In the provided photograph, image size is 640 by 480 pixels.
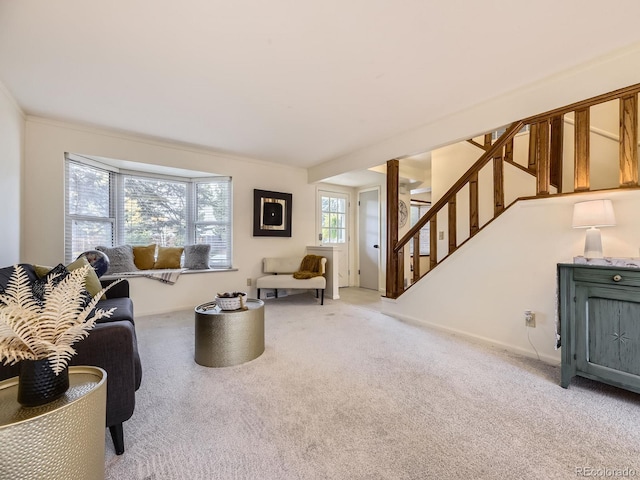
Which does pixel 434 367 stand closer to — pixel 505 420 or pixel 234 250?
pixel 505 420

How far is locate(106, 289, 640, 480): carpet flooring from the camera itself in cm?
127

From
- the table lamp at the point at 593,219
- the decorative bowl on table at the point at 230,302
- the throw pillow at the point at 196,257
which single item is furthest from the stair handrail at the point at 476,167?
the throw pillow at the point at 196,257

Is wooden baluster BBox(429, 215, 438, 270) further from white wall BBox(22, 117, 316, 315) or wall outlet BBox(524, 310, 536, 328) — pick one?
white wall BBox(22, 117, 316, 315)

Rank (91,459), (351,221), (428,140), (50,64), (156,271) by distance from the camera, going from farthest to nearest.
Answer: (351,221), (156,271), (428,140), (50,64), (91,459)

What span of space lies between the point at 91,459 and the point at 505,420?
1.93m

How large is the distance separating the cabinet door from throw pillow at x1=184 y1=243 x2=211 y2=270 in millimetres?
4410

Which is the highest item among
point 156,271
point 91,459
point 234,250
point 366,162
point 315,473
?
point 366,162

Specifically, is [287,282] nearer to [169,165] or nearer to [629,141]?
[169,165]

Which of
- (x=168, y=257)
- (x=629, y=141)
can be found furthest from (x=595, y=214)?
(x=168, y=257)

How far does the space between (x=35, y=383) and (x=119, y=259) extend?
11.5ft

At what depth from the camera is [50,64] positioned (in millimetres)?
2160

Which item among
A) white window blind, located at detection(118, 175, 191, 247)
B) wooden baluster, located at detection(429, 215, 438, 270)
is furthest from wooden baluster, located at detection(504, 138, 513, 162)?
white window blind, located at detection(118, 175, 191, 247)

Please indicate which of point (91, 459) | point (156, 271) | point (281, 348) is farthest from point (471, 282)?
point (156, 271)

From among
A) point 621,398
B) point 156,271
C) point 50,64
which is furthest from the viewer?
point 156,271
